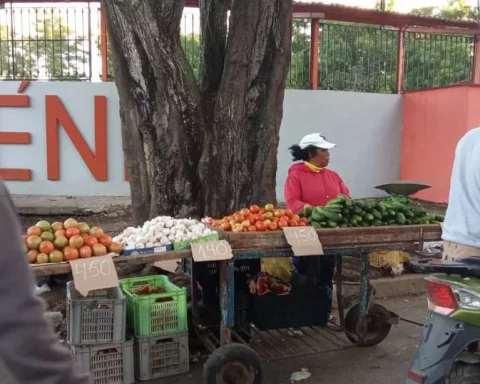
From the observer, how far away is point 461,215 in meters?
3.33

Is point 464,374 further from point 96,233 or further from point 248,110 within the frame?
point 248,110

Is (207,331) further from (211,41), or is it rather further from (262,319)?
(211,41)

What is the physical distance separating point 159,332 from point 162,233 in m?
0.71

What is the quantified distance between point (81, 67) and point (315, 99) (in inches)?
176

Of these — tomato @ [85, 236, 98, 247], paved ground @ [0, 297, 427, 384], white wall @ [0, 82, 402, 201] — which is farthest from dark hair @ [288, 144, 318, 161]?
white wall @ [0, 82, 402, 201]

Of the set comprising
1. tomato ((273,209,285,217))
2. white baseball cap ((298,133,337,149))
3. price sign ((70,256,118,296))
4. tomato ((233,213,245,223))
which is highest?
white baseball cap ((298,133,337,149))

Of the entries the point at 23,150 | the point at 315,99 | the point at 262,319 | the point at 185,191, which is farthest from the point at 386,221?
the point at 23,150

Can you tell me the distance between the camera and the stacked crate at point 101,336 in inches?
155

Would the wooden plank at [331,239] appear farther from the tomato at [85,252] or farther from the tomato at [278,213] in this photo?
the tomato at [278,213]

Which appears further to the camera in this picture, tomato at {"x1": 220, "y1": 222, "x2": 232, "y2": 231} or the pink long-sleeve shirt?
the pink long-sleeve shirt

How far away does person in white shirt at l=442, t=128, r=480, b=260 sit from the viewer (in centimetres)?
320

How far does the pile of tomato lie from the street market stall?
0.34 ft

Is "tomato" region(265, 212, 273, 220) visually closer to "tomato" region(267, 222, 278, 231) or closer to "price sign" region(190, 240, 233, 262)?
"tomato" region(267, 222, 278, 231)

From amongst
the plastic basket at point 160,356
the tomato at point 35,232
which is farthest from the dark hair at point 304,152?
the tomato at point 35,232
